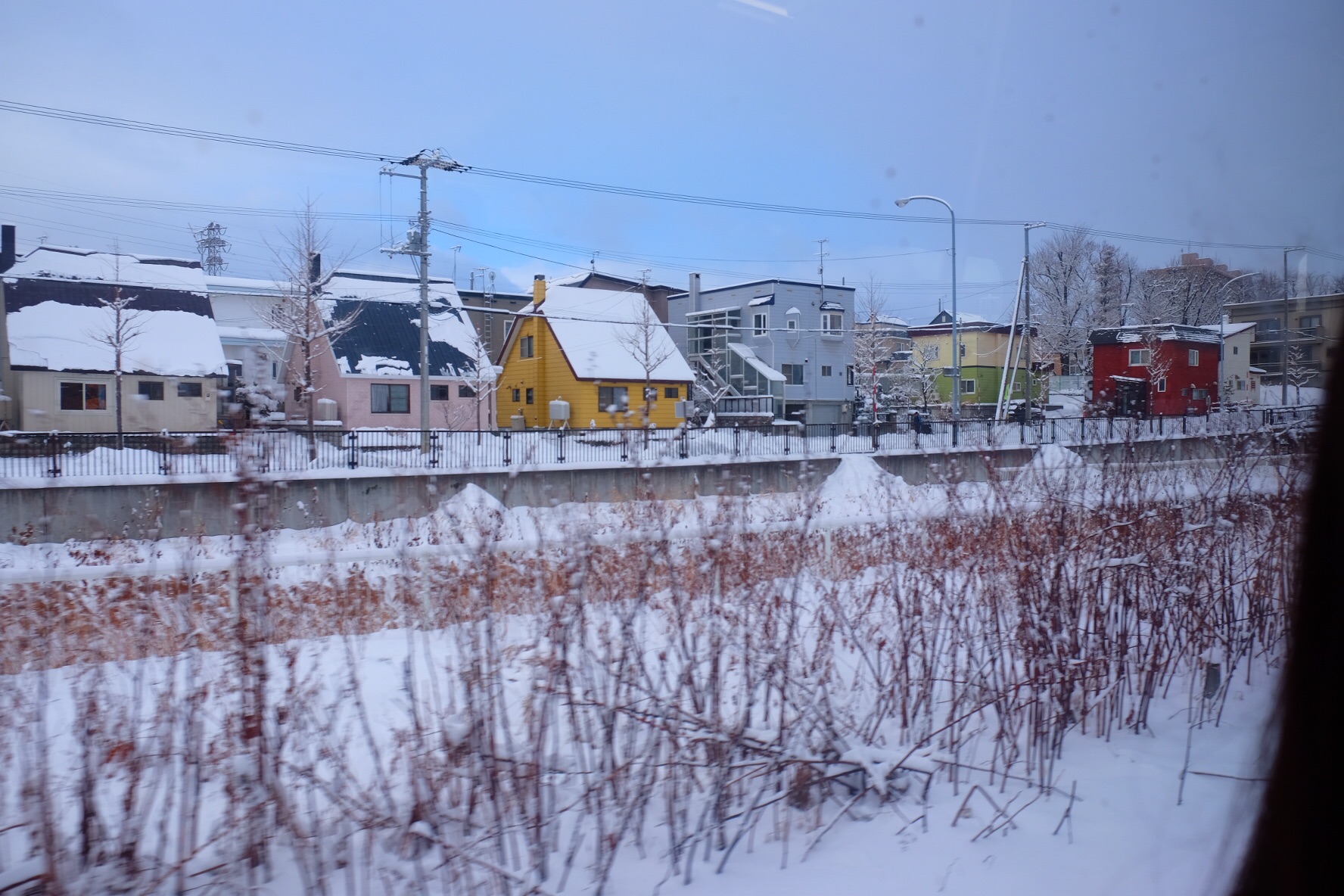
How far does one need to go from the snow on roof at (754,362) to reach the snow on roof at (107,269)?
76.2ft

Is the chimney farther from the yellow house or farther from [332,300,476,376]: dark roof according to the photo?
the yellow house

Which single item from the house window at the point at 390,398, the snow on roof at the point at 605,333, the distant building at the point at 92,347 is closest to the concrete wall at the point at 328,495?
the distant building at the point at 92,347

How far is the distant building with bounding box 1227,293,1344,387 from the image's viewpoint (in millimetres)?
980

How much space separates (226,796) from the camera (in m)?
2.90

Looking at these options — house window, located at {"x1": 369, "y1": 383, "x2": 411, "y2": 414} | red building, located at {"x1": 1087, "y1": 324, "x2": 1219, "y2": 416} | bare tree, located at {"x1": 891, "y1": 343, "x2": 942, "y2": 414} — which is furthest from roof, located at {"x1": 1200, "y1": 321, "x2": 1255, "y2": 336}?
bare tree, located at {"x1": 891, "y1": 343, "x2": 942, "y2": 414}

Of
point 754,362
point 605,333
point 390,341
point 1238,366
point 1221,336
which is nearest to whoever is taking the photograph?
point 1238,366

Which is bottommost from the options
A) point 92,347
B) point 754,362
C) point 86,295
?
point 92,347

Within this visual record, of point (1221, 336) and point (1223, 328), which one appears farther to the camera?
point (1221, 336)

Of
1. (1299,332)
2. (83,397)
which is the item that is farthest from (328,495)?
(1299,332)

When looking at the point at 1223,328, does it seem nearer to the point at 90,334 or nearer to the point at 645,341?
the point at 645,341

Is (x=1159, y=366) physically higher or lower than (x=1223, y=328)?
higher

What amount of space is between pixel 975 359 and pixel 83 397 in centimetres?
3685

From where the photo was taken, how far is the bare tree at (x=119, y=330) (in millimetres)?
24297

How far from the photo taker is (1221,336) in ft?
34.1
